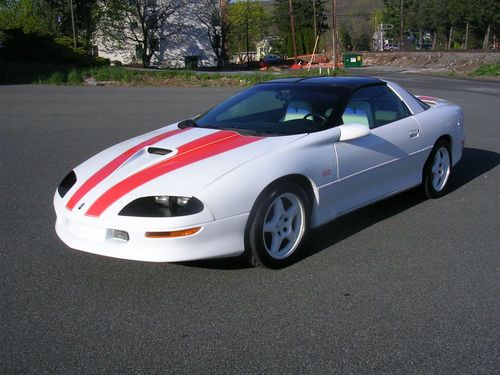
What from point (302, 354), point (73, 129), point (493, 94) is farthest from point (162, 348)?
point (493, 94)

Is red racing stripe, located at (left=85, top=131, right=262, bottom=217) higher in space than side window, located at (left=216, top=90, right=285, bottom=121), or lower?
lower

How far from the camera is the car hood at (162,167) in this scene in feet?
13.0

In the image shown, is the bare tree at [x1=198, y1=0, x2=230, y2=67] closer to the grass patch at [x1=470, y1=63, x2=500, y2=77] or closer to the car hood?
the grass patch at [x1=470, y1=63, x2=500, y2=77]

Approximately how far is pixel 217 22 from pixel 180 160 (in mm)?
60809

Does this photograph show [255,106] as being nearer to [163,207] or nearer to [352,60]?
[163,207]

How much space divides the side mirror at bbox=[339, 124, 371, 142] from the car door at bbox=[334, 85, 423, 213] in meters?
0.07

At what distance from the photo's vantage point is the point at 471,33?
7975 centimetres

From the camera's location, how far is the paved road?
3.11 metres

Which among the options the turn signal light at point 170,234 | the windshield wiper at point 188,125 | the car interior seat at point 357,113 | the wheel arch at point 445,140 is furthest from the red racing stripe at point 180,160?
the wheel arch at point 445,140

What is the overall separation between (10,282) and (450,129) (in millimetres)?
4583

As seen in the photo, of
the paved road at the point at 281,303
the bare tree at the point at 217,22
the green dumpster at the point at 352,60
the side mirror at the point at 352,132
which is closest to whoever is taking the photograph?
the paved road at the point at 281,303

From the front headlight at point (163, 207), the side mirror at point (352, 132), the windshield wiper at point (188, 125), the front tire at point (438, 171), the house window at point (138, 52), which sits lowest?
the front tire at point (438, 171)

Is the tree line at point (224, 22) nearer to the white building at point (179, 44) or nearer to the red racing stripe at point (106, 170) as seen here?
the white building at point (179, 44)

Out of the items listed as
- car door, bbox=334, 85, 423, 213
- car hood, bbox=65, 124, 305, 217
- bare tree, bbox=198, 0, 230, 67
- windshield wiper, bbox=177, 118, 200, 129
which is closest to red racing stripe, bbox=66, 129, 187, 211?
car hood, bbox=65, 124, 305, 217
